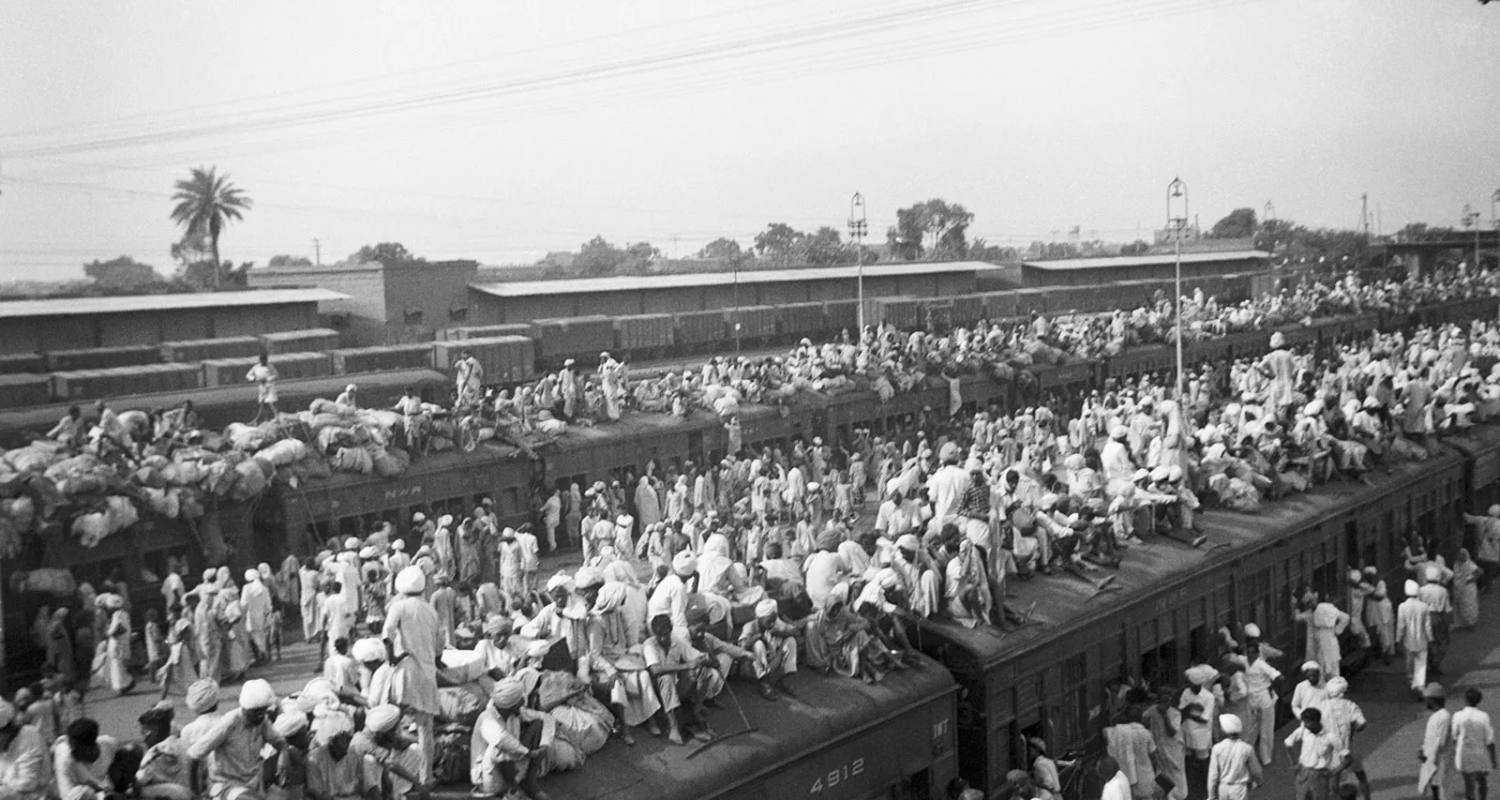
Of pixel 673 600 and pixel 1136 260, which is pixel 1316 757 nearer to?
pixel 673 600

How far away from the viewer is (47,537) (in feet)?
43.0

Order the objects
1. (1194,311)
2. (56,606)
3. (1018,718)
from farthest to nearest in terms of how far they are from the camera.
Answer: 1. (1194,311)
2. (56,606)
3. (1018,718)

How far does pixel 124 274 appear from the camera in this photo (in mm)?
32906

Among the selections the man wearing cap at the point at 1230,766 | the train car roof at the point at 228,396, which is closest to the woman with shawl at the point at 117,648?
the train car roof at the point at 228,396

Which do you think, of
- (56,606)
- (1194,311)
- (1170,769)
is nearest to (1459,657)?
(1170,769)

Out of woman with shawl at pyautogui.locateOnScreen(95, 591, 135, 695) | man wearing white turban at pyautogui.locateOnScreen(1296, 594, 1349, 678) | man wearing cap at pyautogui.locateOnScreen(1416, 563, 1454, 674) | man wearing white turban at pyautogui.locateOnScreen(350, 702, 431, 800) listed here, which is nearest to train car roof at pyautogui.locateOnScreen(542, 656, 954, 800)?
man wearing white turban at pyautogui.locateOnScreen(350, 702, 431, 800)

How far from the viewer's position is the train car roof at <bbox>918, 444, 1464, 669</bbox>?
10.1 m

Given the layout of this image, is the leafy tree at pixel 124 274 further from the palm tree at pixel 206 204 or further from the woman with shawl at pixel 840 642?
the woman with shawl at pixel 840 642

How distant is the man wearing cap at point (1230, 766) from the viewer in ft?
32.8

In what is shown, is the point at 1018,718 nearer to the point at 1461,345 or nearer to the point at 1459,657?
the point at 1459,657

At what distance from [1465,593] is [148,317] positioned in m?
21.3

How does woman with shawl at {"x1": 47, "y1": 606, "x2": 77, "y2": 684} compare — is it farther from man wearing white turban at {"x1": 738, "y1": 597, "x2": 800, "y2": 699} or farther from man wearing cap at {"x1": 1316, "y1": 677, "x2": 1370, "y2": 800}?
man wearing cap at {"x1": 1316, "y1": 677, "x2": 1370, "y2": 800}

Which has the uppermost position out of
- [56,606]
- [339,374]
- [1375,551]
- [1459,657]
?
[339,374]

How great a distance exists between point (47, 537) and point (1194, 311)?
34276 millimetres
